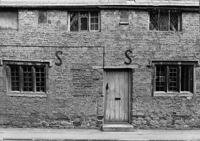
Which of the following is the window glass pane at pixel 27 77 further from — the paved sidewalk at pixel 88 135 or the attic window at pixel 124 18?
the attic window at pixel 124 18

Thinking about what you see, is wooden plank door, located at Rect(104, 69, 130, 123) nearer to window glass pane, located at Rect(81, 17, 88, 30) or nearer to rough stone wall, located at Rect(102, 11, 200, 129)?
rough stone wall, located at Rect(102, 11, 200, 129)

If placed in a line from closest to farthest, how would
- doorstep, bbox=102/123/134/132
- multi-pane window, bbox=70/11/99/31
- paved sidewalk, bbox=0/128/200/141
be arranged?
paved sidewalk, bbox=0/128/200/141
doorstep, bbox=102/123/134/132
multi-pane window, bbox=70/11/99/31

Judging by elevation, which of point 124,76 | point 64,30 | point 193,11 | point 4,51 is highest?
point 193,11

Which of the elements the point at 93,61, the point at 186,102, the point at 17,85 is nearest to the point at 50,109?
the point at 17,85

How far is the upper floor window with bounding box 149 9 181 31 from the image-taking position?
1323cm

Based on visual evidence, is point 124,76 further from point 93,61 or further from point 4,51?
point 4,51

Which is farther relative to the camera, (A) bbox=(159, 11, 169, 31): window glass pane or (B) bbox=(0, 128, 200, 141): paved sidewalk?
(A) bbox=(159, 11, 169, 31): window glass pane

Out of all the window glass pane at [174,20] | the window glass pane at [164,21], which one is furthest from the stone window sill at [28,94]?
the window glass pane at [174,20]

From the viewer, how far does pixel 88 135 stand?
11.9 meters

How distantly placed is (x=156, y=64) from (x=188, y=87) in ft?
5.77

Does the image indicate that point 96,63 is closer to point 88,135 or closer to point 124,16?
point 124,16

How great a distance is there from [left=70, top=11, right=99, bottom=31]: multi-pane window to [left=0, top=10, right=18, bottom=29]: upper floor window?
2.41 m

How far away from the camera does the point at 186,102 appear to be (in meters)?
13.1

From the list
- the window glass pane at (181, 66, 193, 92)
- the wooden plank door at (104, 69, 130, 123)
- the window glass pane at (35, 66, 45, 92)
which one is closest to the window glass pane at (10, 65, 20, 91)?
the window glass pane at (35, 66, 45, 92)
